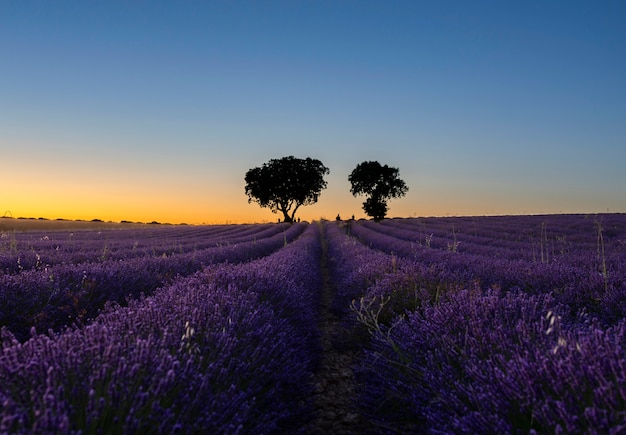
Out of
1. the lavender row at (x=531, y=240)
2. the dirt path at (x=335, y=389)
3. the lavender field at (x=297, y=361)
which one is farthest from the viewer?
the lavender row at (x=531, y=240)

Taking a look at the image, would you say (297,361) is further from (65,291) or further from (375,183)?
(375,183)

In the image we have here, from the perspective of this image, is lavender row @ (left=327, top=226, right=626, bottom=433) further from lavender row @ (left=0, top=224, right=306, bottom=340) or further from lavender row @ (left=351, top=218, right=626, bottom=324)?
lavender row @ (left=0, top=224, right=306, bottom=340)

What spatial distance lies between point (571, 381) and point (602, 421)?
343 mm

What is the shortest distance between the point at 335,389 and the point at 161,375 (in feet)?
6.07

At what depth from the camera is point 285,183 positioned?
143ft

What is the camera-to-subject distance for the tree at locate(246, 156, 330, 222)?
143 feet

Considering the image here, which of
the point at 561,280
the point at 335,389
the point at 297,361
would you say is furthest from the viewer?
the point at 561,280

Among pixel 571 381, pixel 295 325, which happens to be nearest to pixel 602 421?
pixel 571 381

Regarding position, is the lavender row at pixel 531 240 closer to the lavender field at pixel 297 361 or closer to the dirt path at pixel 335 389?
the dirt path at pixel 335 389

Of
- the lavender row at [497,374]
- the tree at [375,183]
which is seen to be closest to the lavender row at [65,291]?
the lavender row at [497,374]

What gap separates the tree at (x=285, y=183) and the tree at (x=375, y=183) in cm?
468

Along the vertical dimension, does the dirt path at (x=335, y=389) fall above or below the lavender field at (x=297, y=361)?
below

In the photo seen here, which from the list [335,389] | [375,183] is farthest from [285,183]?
[335,389]

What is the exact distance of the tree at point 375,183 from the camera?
1609 inches
